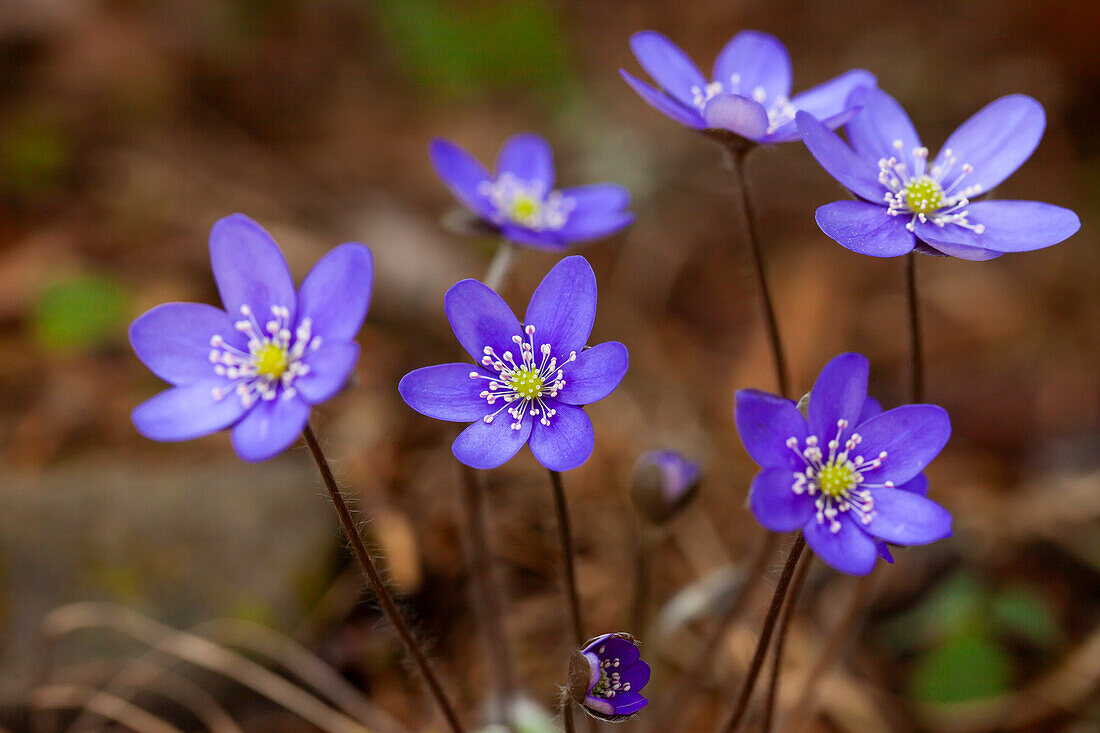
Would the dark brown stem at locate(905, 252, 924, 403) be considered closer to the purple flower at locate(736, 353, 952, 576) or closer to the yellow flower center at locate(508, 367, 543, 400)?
the purple flower at locate(736, 353, 952, 576)

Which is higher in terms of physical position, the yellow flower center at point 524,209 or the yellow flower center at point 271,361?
the yellow flower center at point 524,209

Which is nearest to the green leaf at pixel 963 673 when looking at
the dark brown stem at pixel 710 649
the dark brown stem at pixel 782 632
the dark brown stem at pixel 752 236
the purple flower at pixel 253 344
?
the dark brown stem at pixel 710 649

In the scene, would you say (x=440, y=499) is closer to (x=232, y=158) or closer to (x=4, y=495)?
(x=4, y=495)

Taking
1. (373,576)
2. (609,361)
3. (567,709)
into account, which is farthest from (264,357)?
(567,709)

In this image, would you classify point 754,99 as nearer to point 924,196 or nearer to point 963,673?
point 924,196

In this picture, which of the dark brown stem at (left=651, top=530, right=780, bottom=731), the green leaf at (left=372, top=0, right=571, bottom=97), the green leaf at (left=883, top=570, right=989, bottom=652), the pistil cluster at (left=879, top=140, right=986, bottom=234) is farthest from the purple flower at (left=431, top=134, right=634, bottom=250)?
the green leaf at (left=372, top=0, right=571, bottom=97)

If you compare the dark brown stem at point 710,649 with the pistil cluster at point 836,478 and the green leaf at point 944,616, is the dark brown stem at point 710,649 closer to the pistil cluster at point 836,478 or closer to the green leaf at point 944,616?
the pistil cluster at point 836,478

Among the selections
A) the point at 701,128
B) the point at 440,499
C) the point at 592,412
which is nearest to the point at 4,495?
the point at 440,499
